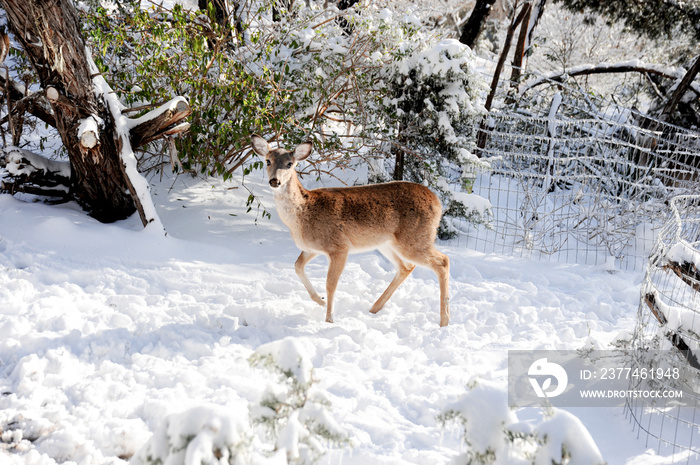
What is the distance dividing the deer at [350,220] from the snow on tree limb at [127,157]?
1618 mm

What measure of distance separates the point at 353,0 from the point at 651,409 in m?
8.25

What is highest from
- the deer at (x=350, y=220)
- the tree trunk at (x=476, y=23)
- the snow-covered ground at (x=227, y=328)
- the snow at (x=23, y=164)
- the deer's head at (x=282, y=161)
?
the tree trunk at (x=476, y=23)

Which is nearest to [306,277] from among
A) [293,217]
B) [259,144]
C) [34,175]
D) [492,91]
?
[293,217]

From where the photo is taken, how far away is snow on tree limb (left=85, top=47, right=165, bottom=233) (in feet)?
19.6

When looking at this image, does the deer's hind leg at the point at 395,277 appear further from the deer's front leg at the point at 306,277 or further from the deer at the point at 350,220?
the deer's front leg at the point at 306,277

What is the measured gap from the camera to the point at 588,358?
4.55 m

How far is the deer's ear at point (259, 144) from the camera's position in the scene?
504 cm

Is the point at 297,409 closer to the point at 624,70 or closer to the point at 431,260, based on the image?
the point at 431,260

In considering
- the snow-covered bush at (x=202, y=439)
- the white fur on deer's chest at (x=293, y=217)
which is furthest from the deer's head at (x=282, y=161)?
the snow-covered bush at (x=202, y=439)

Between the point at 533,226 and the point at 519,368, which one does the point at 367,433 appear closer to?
the point at 519,368

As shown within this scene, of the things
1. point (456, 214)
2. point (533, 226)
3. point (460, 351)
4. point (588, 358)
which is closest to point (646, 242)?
point (533, 226)

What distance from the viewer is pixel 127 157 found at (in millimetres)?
5977

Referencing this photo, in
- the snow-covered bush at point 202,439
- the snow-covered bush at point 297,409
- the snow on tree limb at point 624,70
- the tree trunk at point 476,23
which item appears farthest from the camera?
the snow on tree limb at point 624,70

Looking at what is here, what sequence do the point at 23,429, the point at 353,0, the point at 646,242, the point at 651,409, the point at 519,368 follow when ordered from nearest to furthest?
the point at 23,429, the point at 651,409, the point at 519,368, the point at 646,242, the point at 353,0
